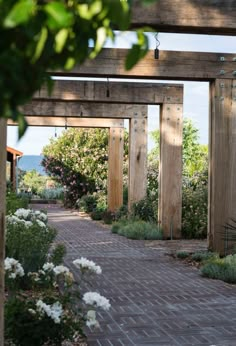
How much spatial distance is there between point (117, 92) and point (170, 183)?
2.51 meters

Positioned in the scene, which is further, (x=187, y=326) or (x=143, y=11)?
(x=143, y=11)

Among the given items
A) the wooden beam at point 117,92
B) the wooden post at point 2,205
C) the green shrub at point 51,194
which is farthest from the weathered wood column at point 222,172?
the green shrub at point 51,194

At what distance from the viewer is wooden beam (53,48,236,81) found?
10102 millimetres

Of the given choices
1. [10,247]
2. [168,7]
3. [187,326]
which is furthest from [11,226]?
[168,7]

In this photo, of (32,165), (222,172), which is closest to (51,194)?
(222,172)

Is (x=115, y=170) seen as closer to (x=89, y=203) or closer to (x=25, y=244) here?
(x=89, y=203)

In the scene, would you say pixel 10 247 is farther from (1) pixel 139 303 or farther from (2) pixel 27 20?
(2) pixel 27 20

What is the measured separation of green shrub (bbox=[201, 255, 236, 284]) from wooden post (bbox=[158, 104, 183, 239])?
17.1 ft

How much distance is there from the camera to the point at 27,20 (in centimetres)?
114

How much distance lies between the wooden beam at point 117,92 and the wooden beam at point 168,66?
3041mm

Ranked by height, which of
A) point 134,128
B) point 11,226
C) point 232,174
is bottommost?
point 11,226

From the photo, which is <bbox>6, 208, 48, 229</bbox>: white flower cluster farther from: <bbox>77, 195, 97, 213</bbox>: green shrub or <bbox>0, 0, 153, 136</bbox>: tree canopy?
<bbox>77, 195, 97, 213</bbox>: green shrub

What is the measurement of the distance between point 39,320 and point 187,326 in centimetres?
201

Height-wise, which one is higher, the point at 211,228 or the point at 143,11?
the point at 143,11
